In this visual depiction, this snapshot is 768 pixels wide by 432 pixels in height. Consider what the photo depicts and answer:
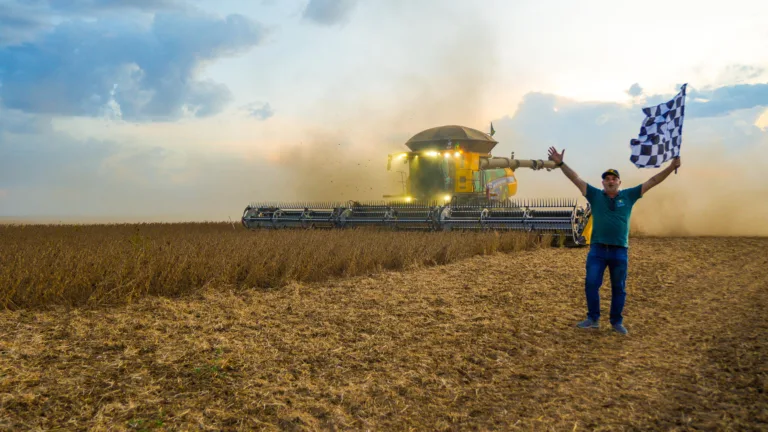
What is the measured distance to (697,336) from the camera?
6160 mm

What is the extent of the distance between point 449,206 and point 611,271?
33.9 ft

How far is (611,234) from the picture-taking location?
6.34 metres

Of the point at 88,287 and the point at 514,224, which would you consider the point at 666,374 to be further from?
the point at 514,224

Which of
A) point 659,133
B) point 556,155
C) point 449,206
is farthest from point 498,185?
point 556,155

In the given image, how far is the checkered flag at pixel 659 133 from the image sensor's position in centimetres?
828

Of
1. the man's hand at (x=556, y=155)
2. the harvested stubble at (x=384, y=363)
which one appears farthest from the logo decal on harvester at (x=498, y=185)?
the man's hand at (x=556, y=155)

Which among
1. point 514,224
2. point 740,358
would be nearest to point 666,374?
point 740,358

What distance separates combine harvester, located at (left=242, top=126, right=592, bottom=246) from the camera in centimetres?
1541

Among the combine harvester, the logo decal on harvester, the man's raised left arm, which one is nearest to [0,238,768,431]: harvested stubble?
the man's raised left arm

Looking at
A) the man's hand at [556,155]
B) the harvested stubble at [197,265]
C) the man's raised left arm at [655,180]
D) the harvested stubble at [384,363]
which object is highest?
the man's hand at [556,155]

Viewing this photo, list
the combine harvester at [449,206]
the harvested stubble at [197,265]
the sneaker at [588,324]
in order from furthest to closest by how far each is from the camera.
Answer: the combine harvester at [449,206]
the harvested stubble at [197,265]
the sneaker at [588,324]

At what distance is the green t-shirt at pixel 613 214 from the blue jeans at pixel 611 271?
0.40ft

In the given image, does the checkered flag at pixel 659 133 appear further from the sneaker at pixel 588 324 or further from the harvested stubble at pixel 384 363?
the sneaker at pixel 588 324

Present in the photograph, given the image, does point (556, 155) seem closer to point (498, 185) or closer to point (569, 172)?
point (569, 172)
